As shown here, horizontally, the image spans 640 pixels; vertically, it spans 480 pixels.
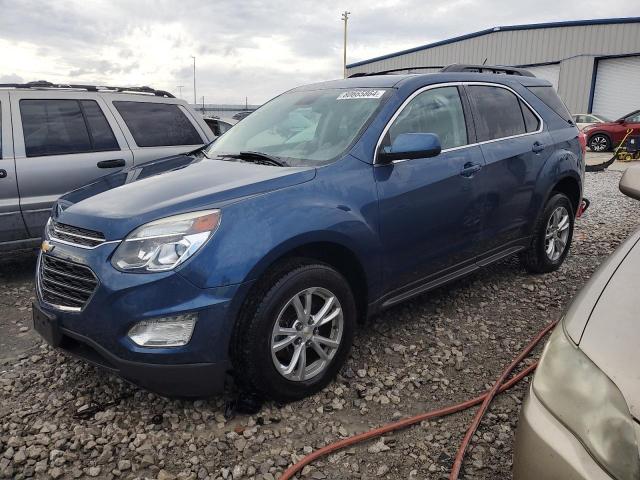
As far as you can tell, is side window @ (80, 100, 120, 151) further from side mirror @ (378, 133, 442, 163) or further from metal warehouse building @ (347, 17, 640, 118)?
metal warehouse building @ (347, 17, 640, 118)

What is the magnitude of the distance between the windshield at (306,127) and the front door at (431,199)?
0.24 metres

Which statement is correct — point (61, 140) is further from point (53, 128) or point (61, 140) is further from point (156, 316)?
point (156, 316)

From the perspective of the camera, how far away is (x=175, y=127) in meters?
5.49

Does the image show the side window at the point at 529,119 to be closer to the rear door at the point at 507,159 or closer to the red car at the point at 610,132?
the rear door at the point at 507,159

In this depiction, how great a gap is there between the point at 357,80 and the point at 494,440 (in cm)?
249

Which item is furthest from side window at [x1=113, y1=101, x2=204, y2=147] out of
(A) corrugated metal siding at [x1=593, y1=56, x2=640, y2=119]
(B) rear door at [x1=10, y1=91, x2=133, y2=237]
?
(A) corrugated metal siding at [x1=593, y1=56, x2=640, y2=119]

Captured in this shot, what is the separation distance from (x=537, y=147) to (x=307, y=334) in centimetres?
270

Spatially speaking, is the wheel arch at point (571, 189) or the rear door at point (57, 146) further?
the wheel arch at point (571, 189)

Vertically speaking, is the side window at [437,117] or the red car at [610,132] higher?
the side window at [437,117]

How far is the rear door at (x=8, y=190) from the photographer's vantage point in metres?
4.40

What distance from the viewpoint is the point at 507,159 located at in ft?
12.8

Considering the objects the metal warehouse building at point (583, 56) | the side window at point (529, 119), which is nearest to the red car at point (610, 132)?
the metal warehouse building at point (583, 56)

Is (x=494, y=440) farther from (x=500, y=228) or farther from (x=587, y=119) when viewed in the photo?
(x=587, y=119)

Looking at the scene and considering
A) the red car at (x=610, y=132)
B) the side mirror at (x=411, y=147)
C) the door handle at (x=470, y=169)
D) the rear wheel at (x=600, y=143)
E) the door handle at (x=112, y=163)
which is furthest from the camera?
the rear wheel at (x=600, y=143)
